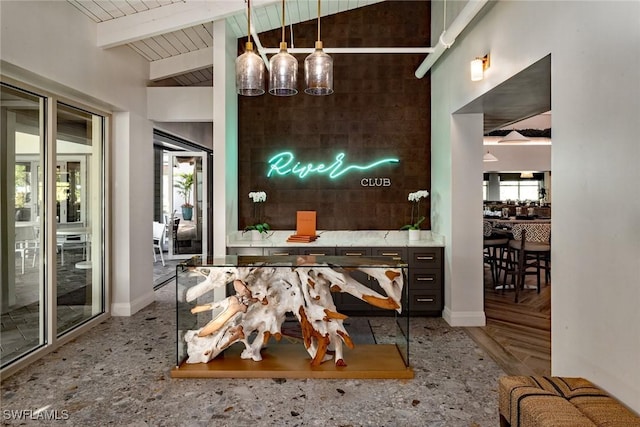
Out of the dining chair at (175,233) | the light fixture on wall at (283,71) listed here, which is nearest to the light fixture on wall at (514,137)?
the dining chair at (175,233)

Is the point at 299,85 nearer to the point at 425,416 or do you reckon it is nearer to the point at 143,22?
the point at 143,22

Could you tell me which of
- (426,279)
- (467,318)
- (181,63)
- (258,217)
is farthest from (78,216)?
(467,318)

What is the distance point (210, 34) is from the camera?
5266 millimetres

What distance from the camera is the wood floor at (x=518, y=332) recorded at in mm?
3652

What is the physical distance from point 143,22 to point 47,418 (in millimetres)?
3786

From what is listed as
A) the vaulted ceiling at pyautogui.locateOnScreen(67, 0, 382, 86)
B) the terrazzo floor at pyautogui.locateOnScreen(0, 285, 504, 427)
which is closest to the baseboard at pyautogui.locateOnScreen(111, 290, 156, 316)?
the terrazzo floor at pyautogui.locateOnScreen(0, 285, 504, 427)

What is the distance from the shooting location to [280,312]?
10.9 feet

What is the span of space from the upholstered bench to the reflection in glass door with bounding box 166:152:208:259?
7454 mm

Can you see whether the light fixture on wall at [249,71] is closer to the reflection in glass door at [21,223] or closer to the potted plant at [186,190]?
the reflection in glass door at [21,223]

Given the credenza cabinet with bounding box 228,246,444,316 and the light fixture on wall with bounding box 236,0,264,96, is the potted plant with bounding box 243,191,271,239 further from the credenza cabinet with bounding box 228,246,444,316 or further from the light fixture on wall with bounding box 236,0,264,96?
the light fixture on wall with bounding box 236,0,264,96

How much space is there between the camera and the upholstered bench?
1723 mm

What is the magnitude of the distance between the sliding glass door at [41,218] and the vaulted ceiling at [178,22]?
1.00 meters

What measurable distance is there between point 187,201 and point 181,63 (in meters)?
3.85

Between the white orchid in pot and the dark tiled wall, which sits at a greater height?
the dark tiled wall
